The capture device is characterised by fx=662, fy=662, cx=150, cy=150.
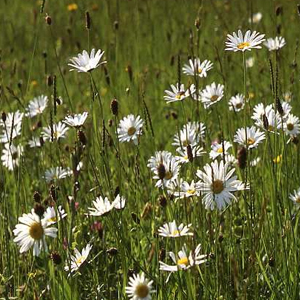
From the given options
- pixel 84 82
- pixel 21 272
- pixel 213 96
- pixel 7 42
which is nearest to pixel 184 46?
pixel 84 82

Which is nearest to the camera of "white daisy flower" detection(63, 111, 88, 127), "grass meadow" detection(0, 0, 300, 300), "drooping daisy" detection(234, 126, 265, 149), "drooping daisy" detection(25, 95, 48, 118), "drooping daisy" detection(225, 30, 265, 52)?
"grass meadow" detection(0, 0, 300, 300)

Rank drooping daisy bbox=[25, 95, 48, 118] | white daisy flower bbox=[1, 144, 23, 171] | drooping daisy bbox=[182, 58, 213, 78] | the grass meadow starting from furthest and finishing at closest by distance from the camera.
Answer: drooping daisy bbox=[25, 95, 48, 118] < white daisy flower bbox=[1, 144, 23, 171] < drooping daisy bbox=[182, 58, 213, 78] < the grass meadow

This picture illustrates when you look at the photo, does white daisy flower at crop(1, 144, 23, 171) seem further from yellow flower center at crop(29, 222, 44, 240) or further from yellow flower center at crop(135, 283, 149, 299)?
yellow flower center at crop(135, 283, 149, 299)

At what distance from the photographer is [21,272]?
7.05ft

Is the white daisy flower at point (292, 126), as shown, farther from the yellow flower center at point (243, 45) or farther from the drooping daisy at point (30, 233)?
the drooping daisy at point (30, 233)

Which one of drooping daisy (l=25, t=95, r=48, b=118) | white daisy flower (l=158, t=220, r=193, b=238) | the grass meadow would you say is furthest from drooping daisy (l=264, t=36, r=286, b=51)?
white daisy flower (l=158, t=220, r=193, b=238)

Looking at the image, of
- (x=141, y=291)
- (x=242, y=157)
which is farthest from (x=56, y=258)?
(x=242, y=157)

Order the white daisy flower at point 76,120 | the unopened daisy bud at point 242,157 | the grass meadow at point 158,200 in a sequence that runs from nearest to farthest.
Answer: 1. the unopened daisy bud at point 242,157
2. the grass meadow at point 158,200
3. the white daisy flower at point 76,120

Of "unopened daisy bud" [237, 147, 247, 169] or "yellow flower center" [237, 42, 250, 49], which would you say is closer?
"unopened daisy bud" [237, 147, 247, 169]

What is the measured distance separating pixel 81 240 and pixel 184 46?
2840mm

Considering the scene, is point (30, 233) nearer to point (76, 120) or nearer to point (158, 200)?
point (76, 120)

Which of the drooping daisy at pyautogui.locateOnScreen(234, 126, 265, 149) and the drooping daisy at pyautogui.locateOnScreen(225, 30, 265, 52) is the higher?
the drooping daisy at pyautogui.locateOnScreen(225, 30, 265, 52)

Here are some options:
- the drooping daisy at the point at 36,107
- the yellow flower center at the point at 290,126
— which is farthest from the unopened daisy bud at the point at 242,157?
the drooping daisy at the point at 36,107

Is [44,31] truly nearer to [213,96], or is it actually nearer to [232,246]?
[213,96]
